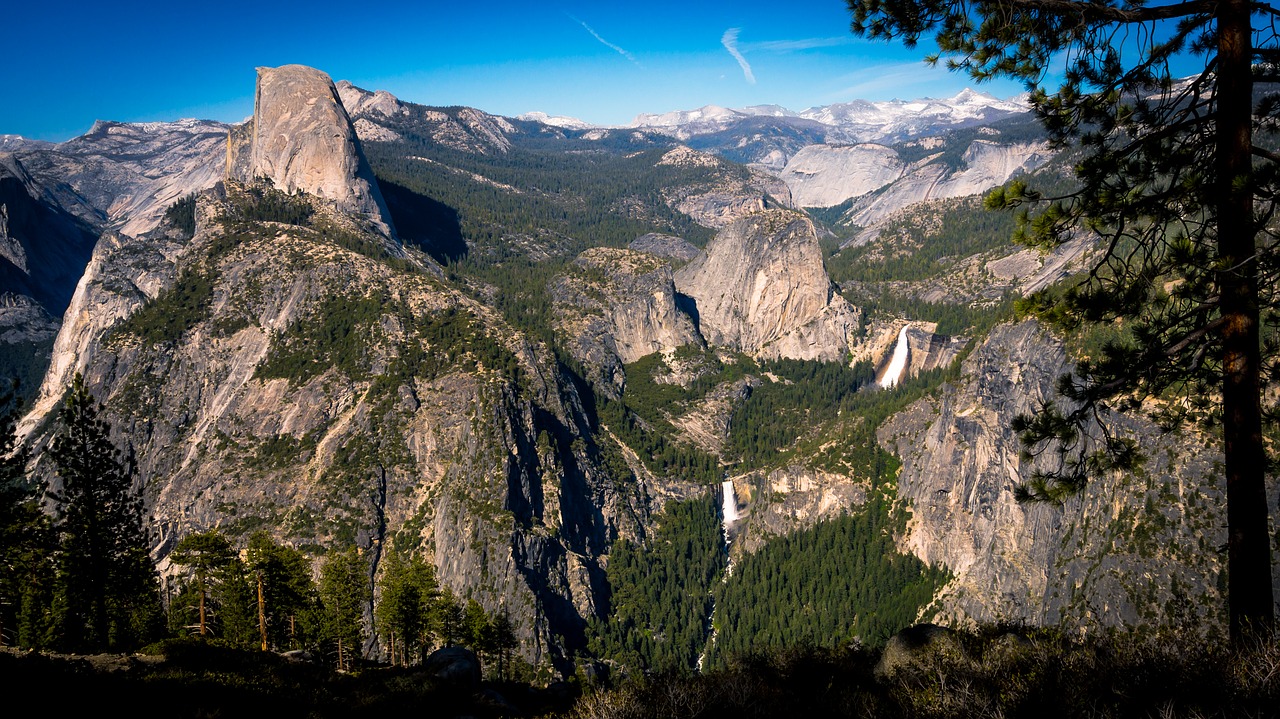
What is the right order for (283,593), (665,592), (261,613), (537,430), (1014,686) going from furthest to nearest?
(537,430) → (665,592) → (283,593) → (261,613) → (1014,686)

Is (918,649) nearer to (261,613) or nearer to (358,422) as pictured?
(261,613)

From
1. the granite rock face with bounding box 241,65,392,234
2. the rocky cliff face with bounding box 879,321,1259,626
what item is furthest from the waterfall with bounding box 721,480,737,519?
the granite rock face with bounding box 241,65,392,234

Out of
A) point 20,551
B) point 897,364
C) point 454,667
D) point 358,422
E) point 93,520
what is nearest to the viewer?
point 454,667

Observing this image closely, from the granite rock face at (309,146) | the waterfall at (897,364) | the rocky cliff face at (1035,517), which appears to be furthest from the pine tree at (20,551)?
the waterfall at (897,364)

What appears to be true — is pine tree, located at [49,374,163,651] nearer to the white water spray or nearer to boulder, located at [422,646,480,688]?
boulder, located at [422,646,480,688]

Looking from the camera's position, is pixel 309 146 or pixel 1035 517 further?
pixel 309 146

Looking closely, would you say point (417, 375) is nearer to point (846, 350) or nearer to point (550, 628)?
point (550, 628)

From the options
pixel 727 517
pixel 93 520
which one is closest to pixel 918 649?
pixel 93 520

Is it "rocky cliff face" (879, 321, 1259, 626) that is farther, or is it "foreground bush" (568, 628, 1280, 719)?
"rocky cliff face" (879, 321, 1259, 626)
